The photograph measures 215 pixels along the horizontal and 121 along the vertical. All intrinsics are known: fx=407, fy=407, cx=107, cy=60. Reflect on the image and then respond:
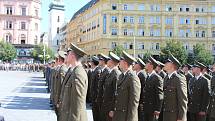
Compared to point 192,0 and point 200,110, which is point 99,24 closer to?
point 192,0

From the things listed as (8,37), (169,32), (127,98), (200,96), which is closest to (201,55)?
(169,32)

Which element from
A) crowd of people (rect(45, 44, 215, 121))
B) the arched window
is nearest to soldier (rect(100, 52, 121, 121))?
crowd of people (rect(45, 44, 215, 121))

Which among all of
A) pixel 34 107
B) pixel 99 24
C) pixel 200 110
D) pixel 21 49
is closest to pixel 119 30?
pixel 99 24

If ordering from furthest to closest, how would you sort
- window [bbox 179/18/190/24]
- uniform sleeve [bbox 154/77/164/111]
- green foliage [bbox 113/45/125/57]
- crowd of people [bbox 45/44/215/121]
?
window [bbox 179/18/190/24], green foliage [bbox 113/45/125/57], uniform sleeve [bbox 154/77/164/111], crowd of people [bbox 45/44/215/121]

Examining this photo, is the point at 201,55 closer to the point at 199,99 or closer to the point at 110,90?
the point at 199,99

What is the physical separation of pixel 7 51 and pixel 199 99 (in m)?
81.1

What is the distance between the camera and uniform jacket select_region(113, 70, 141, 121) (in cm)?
725

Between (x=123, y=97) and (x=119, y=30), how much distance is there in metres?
70.8

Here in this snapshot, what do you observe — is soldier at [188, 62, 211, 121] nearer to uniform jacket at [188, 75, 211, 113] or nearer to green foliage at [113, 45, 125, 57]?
uniform jacket at [188, 75, 211, 113]

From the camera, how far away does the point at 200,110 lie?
957cm

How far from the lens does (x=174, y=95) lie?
792cm

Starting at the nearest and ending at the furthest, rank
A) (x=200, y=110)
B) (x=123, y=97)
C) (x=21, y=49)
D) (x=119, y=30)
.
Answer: (x=123, y=97) → (x=200, y=110) → (x=119, y=30) → (x=21, y=49)

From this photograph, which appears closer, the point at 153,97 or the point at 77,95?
the point at 77,95

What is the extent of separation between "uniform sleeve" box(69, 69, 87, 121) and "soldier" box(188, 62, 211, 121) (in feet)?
14.8
